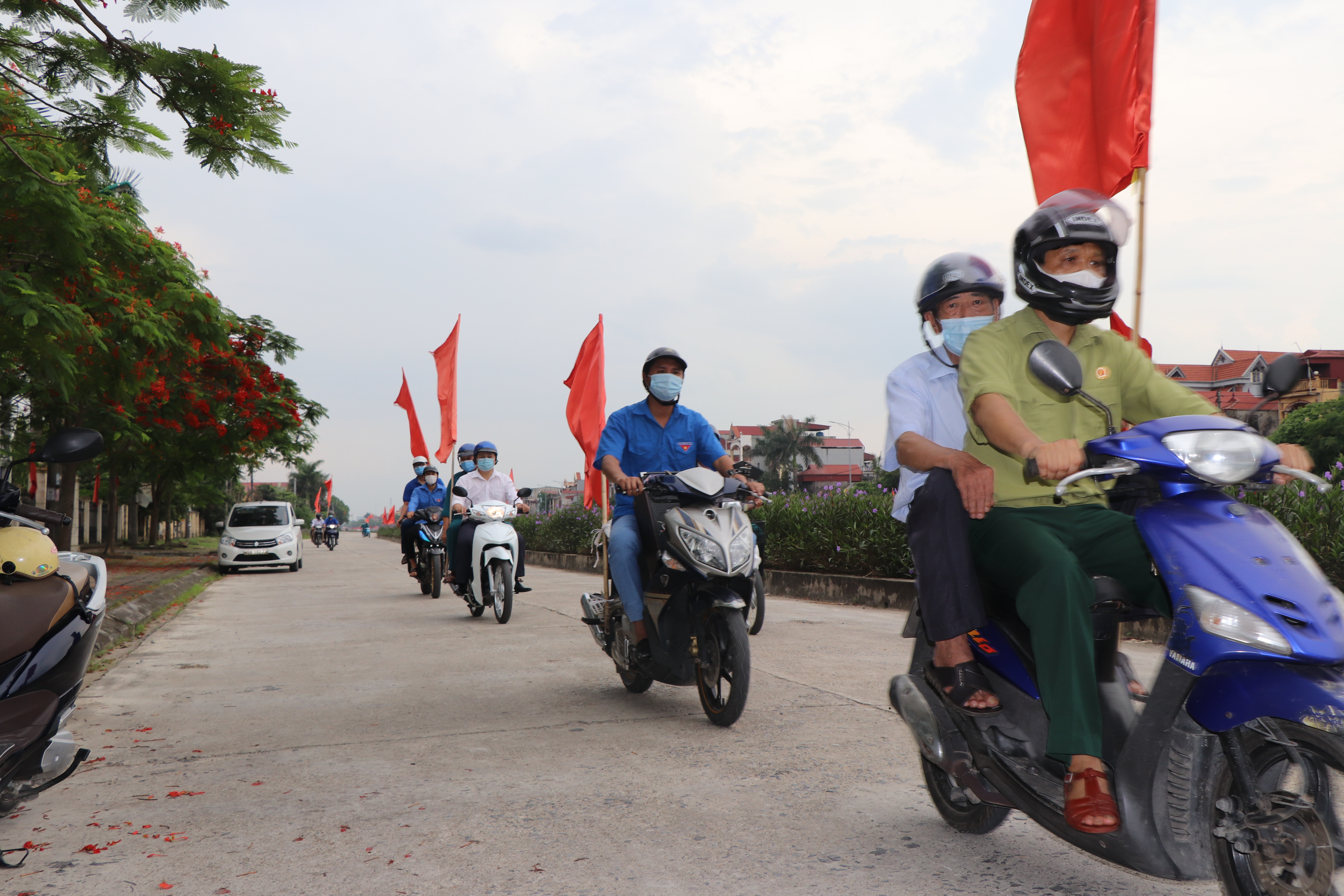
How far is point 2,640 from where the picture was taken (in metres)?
2.97

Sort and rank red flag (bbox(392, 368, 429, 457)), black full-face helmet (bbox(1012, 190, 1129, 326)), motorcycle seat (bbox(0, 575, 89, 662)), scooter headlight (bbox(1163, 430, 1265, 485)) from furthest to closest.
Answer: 1. red flag (bbox(392, 368, 429, 457))
2. motorcycle seat (bbox(0, 575, 89, 662))
3. black full-face helmet (bbox(1012, 190, 1129, 326))
4. scooter headlight (bbox(1163, 430, 1265, 485))

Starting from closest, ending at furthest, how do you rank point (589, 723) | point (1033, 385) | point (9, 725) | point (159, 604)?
1. point (1033, 385)
2. point (9, 725)
3. point (589, 723)
4. point (159, 604)

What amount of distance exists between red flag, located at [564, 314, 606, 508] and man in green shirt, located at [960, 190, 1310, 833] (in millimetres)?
7507

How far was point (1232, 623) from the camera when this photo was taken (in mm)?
2043

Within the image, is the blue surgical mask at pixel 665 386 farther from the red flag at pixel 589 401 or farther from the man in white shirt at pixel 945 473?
the red flag at pixel 589 401

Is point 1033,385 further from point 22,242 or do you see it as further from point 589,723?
point 22,242

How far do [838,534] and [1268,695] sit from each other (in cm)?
1203

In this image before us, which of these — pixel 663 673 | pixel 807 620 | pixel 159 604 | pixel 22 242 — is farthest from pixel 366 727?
pixel 159 604

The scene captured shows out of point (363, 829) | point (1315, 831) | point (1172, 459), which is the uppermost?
point (1172, 459)

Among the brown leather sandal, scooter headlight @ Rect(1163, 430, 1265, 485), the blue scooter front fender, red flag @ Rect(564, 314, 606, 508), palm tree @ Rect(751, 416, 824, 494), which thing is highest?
palm tree @ Rect(751, 416, 824, 494)

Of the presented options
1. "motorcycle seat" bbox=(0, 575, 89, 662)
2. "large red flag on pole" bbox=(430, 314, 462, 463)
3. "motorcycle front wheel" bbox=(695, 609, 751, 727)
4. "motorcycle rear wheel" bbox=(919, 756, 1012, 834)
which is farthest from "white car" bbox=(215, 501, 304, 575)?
"motorcycle rear wheel" bbox=(919, 756, 1012, 834)

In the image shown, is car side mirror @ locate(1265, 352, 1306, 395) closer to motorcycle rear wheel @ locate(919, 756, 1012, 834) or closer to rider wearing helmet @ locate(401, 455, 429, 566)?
motorcycle rear wheel @ locate(919, 756, 1012, 834)

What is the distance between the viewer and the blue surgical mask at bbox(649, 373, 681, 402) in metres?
5.54

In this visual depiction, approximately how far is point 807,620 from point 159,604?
767 centimetres
